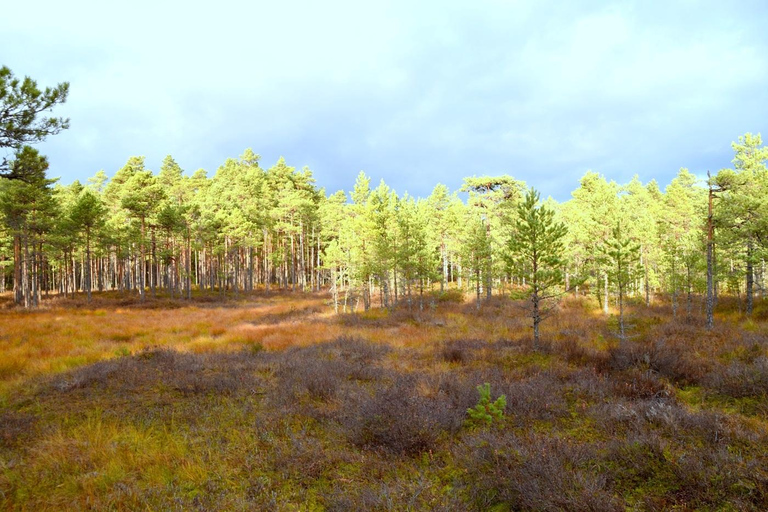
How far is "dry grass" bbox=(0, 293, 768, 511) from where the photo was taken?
3.78m

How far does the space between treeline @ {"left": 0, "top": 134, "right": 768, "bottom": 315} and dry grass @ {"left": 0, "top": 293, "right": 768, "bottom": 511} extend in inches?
221

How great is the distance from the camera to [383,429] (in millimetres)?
5191

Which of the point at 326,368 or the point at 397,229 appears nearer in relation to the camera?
the point at 326,368

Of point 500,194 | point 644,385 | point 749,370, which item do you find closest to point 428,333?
point 644,385

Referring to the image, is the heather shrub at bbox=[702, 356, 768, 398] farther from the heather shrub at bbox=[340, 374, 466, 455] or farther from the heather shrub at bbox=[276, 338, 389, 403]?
the heather shrub at bbox=[276, 338, 389, 403]

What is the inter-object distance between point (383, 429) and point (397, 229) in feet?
68.8

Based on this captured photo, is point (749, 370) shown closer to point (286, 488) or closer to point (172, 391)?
point (286, 488)

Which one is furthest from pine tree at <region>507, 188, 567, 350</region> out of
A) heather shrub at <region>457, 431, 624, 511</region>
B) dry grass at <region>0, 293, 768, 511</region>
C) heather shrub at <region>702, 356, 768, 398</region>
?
heather shrub at <region>457, 431, 624, 511</region>

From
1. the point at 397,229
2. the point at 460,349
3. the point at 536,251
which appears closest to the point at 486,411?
the point at 460,349

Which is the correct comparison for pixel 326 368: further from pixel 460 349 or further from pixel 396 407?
pixel 460 349

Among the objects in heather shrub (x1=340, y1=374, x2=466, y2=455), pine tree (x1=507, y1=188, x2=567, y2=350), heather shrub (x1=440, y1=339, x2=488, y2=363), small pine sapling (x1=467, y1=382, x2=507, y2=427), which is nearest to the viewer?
heather shrub (x1=340, y1=374, x2=466, y2=455)

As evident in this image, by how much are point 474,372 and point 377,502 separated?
19.0 ft

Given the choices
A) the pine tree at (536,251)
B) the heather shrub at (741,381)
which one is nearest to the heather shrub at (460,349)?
the pine tree at (536,251)

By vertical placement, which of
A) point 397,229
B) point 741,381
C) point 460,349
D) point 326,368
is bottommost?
point 460,349
